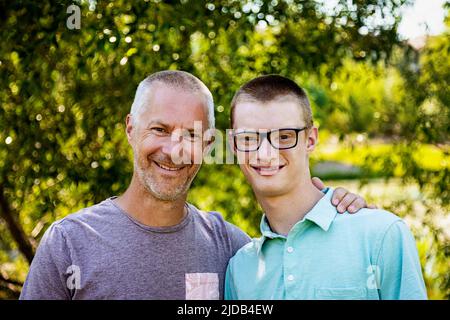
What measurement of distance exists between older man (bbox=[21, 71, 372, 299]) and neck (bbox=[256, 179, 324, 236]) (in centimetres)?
14

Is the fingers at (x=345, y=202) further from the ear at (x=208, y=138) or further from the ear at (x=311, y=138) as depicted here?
the ear at (x=208, y=138)

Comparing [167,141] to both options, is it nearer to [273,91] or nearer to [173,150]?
[173,150]

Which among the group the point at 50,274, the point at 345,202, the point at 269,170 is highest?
the point at 269,170

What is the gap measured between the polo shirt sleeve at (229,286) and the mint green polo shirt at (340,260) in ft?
0.42

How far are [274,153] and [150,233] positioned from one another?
1.96 feet

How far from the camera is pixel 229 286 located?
2740 millimetres

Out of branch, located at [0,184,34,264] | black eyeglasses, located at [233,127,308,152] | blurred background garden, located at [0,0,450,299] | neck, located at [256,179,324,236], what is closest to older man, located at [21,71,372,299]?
neck, located at [256,179,324,236]

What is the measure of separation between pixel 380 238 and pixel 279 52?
2.20 m

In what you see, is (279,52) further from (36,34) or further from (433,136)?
(36,34)

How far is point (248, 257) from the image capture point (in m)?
2.67

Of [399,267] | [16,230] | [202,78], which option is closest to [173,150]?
→ [399,267]

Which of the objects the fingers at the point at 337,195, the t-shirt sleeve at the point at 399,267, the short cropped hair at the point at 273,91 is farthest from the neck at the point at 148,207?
the t-shirt sleeve at the point at 399,267

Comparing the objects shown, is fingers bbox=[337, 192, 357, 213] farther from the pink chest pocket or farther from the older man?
the pink chest pocket

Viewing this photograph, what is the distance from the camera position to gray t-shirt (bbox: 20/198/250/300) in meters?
2.55
